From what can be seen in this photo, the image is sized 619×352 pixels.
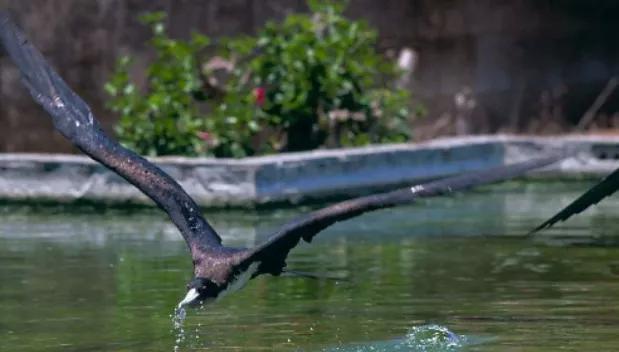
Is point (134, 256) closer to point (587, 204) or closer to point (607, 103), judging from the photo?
point (587, 204)

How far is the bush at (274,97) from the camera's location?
53.0 ft

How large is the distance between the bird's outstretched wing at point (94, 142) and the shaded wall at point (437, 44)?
8.30 meters

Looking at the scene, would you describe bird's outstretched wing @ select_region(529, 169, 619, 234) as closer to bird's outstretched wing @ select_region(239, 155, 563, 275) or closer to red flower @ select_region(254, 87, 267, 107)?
bird's outstretched wing @ select_region(239, 155, 563, 275)

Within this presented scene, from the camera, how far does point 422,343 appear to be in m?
8.46

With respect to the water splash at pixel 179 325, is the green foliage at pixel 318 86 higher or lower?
higher

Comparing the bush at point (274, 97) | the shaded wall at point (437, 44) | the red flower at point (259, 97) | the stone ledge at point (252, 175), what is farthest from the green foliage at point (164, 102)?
the shaded wall at point (437, 44)

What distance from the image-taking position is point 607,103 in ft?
71.8

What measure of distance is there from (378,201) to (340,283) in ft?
9.39

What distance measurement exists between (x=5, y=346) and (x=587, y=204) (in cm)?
277

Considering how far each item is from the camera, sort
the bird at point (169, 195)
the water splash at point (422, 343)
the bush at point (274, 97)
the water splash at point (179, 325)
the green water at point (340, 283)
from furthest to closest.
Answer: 1. the bush at point (274, 97)
2. the bird at point (169, 195)
3. the green water at point (340, 283)
4. the water splash at point (179, 325)
5. the water splash at point (422, 343)

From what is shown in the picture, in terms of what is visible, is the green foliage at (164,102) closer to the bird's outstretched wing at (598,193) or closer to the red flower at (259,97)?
the red flower at (259,97)

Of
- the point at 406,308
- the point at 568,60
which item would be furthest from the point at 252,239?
the point at 568,60

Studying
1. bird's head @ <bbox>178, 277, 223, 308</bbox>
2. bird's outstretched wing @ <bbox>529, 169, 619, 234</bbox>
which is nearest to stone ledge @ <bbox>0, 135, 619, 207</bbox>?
bird's head @ <bbox>178, 277, 223, 308</bbox>

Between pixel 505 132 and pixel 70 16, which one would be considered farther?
pixel 505 132
